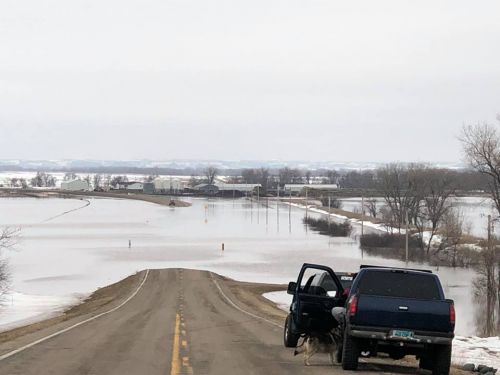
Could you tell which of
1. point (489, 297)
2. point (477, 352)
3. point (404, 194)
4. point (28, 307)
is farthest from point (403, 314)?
point (404, 194)

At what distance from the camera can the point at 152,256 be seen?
70312mm

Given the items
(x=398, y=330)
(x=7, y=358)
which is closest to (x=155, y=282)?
(x=7, y=358)

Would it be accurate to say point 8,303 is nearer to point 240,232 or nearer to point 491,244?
point 491,244

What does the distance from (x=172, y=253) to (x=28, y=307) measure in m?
36.9

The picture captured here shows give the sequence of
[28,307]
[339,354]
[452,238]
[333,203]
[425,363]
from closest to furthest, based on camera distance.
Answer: [425,363] → [339,354] → [28,307] → [452,238] → [333,203]

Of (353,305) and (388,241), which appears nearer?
(353,305)

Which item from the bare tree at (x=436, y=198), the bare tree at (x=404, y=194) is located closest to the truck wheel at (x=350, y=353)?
the bare tree at (x=436, y=198)

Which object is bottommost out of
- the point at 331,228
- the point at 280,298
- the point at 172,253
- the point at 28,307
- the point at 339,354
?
the point at 172,253

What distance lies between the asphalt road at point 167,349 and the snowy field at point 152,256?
9.18m

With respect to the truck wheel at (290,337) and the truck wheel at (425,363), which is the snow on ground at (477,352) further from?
the truck wheel at (290,337)

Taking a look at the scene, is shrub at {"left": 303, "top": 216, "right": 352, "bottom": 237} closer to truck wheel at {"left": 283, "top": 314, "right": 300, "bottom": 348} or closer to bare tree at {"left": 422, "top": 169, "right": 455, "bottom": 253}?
bare tree at {"left": 422, "top": 169, "right": 455, "bottom": 253}

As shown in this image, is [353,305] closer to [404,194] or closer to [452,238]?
[452,238]

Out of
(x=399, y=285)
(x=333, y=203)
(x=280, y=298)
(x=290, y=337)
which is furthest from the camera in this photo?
(x=333, y=203)

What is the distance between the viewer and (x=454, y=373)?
1224 cm
